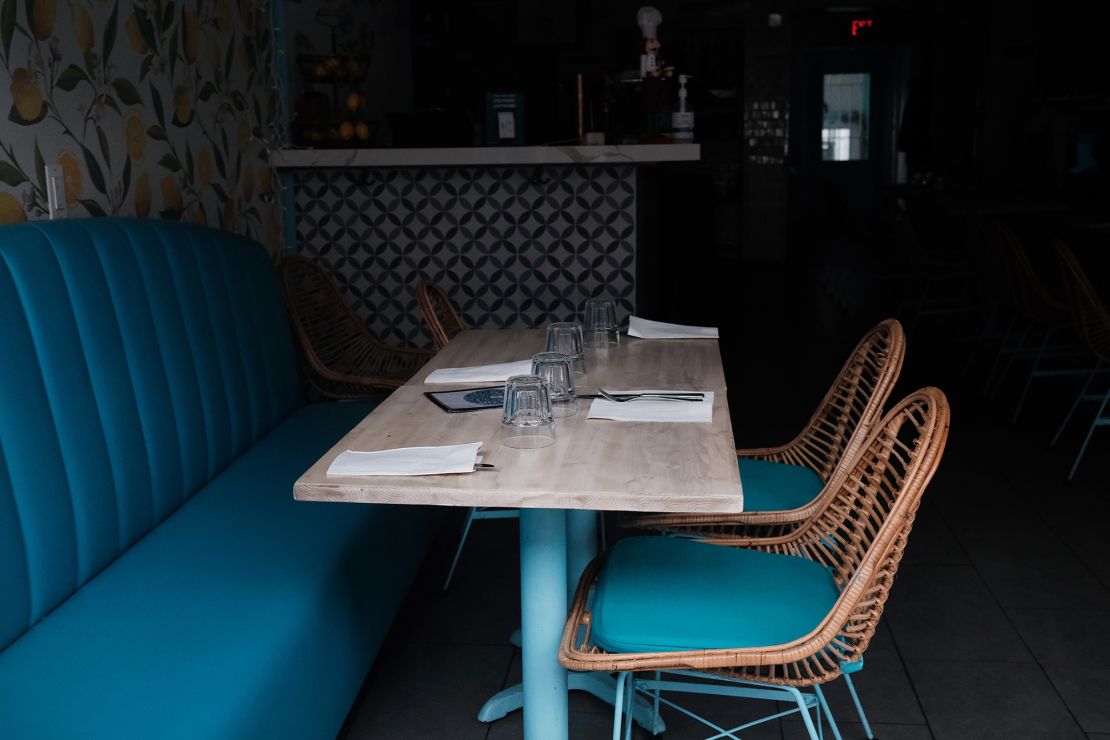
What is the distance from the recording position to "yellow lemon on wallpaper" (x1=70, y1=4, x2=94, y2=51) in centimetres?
271

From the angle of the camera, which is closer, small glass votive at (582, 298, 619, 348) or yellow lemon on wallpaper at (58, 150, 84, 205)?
yellow lemon on wallpaper at (58, 150, 84, 205)

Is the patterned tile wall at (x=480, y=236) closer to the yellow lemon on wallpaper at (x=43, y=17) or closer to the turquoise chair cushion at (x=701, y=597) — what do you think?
the yellow lemon on wallpaper at (x=43, y=17)

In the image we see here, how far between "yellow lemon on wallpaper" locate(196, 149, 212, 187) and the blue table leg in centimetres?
206

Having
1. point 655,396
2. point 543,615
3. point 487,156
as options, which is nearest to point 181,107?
point 487,156

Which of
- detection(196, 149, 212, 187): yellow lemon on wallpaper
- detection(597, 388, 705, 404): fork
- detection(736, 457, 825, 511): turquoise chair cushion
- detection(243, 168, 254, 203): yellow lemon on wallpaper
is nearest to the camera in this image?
detection(597, 388, 705, 404): fork

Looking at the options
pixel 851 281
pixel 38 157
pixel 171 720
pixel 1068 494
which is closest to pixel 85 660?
pixel 171 720

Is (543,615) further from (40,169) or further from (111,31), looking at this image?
(111,31)

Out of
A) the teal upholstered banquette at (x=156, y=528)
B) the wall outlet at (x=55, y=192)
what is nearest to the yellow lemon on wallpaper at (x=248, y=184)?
the teal upholstered banquette at (x=156, y=528)

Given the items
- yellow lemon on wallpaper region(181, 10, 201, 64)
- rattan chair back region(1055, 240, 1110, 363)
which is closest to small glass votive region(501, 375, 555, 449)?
yellow lemon on wallpaper region(181, 10, 201, 64)

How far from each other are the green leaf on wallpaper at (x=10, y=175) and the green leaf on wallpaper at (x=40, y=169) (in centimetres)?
7

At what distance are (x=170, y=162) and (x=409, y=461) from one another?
6.22ft

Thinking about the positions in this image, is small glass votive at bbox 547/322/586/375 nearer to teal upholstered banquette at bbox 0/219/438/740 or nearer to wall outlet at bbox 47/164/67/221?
teal upholstered banquette at bbox 0/219/438/740

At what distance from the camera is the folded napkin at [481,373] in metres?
2.49

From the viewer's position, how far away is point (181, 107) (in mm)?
3346
